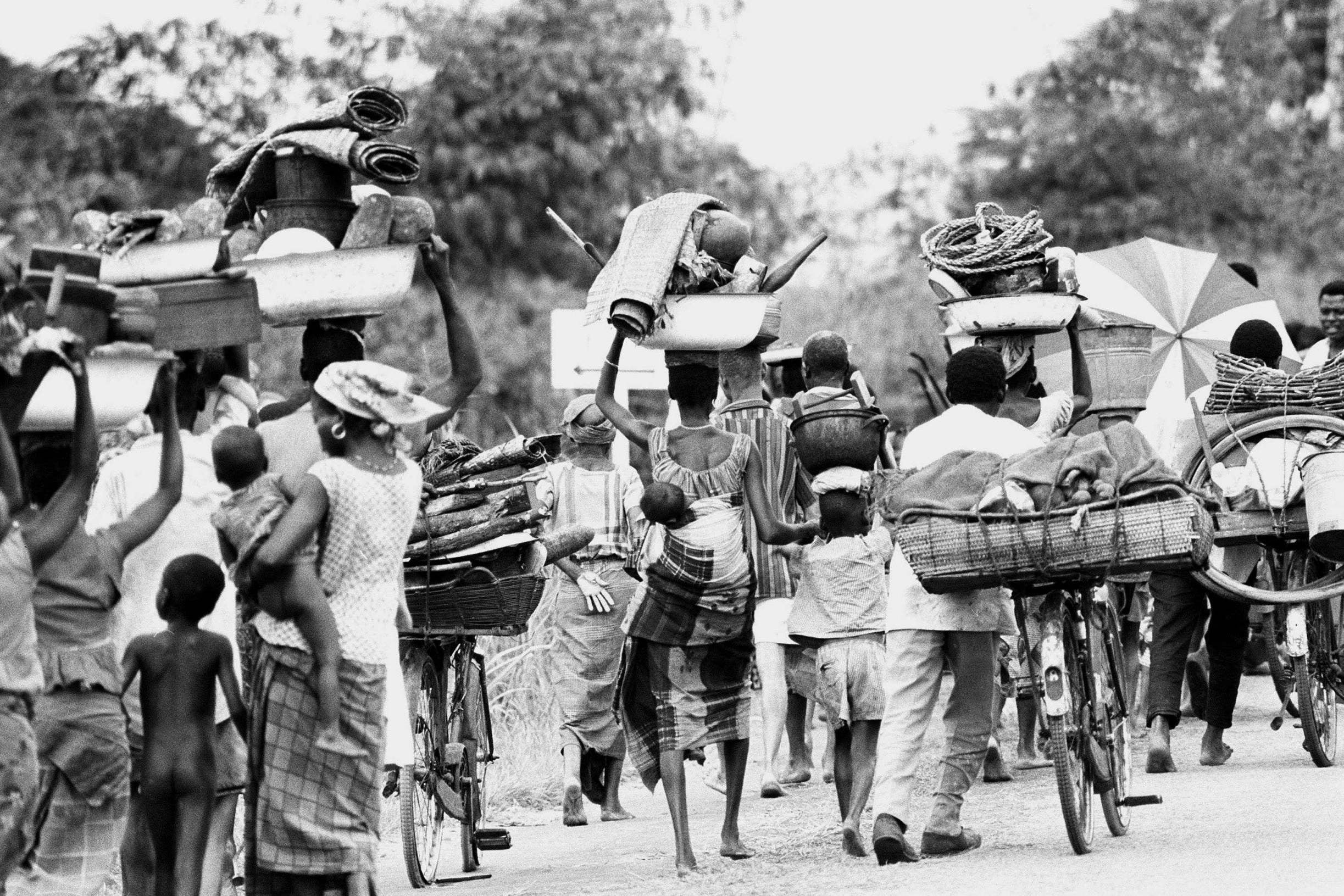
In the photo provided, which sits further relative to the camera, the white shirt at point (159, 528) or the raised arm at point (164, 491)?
the white shirt at point (159, 528)

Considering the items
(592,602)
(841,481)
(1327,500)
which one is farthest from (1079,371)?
(592,602)

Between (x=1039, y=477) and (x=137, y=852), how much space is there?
3598 mm

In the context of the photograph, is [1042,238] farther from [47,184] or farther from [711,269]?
[47,184]

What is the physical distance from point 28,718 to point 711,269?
4124 mm

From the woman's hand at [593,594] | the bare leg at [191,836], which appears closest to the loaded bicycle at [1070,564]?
the bare leg at [191,836]

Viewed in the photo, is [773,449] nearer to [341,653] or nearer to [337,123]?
[337,123]

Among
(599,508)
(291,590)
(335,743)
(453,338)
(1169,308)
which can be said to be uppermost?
(1169,308)

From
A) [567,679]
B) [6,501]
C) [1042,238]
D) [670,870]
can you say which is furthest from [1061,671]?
[6,501]

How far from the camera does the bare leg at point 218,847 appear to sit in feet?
24.5

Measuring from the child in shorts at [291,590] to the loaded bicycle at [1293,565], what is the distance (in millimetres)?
4951

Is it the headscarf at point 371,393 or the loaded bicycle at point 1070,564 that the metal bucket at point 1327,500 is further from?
the headscarf at point 371,393

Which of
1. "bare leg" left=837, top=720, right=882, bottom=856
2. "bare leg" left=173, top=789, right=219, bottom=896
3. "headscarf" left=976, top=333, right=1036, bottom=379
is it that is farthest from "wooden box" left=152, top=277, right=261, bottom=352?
"headscarf" left=976, top=333, right=1036, bottom=379

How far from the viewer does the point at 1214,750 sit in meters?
11.6

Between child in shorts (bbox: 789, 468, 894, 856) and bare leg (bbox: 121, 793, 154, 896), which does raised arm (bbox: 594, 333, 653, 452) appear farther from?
bare leg (bbox: 121, 793, 154, 896)
